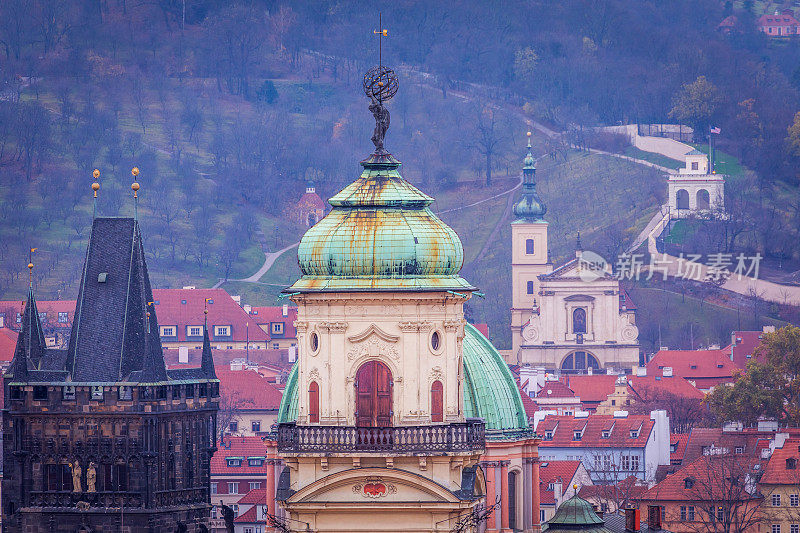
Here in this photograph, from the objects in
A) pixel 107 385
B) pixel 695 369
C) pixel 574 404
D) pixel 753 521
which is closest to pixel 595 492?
pixel 753 521

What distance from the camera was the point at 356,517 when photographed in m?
45.4

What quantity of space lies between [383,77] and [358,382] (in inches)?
215

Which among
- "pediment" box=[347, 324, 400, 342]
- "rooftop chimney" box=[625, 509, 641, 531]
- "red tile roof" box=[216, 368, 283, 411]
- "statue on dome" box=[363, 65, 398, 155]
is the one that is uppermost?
"red tile roof" box=[216, 368, 283, 411]

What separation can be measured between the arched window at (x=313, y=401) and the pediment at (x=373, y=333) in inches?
37.0

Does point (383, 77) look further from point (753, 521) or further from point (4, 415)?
point (753, 521)

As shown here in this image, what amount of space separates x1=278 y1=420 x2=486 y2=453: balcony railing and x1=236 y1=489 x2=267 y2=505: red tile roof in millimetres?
78753

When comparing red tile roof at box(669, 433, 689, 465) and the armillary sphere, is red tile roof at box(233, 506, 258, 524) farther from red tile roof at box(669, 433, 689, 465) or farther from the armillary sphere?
the armillary sphere

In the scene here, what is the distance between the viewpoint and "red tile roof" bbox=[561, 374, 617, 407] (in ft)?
593

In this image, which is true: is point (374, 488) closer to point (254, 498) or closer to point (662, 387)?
point (254, 498)

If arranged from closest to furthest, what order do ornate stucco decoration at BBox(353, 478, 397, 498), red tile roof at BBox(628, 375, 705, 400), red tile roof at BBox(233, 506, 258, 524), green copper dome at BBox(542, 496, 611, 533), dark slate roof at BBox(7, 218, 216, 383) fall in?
ornate stucco decoration at BBox(353, 478, 397, 498) → green copper dome at BBox(542, 496, 611, 533) → dark slate roof at BBox(7, 218, 216, 383) → red tile roof at BBox(233, 506, 258, 524) → red tile roof at BBox(628, 375, 705, 400)

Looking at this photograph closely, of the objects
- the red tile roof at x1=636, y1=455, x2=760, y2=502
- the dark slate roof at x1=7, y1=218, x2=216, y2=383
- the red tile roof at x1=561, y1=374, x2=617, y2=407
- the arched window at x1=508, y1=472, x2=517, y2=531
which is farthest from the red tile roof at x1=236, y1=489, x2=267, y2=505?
the arched window at x1=508, y1=472, x2=517, y2=531

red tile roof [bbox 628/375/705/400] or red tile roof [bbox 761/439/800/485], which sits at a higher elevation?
red tile roof [bbox 628/375/705/400]

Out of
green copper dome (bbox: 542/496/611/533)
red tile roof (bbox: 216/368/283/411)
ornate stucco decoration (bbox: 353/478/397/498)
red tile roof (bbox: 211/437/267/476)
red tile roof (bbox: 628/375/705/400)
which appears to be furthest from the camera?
red tile roof (bbox: 628/375/705/400)

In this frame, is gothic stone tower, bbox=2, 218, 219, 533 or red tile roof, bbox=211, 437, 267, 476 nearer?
gothic stone tower, bbox=2, 218, 219, 533
